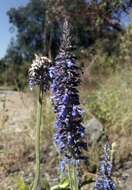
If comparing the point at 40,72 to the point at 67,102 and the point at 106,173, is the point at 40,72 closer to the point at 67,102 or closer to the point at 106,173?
the point at 67,102

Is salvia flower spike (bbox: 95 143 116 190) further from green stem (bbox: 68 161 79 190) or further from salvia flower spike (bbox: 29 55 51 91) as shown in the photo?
salvia flower spike (bbox: 29 55 51 91)

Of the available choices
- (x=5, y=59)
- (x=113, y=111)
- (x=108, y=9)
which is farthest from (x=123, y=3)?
(x=5, y=59)

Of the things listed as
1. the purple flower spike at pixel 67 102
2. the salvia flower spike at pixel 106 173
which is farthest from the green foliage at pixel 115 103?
the purple flower spike at pixel 67 102

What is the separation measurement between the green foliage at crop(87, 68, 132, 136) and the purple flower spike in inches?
201

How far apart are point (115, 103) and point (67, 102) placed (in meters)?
6.33

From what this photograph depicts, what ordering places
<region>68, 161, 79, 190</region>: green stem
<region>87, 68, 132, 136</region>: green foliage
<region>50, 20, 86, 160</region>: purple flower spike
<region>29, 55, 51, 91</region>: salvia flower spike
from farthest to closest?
1. <region>87, 68, 132, 136</region>: green foliage
2. <region>29, 55, 51, 91</region>: salvia flower spike
3. <region>68, 161, 79, 190</region>: green stem
4. <region>50, 20, 86, 160</region>: purple flower spike

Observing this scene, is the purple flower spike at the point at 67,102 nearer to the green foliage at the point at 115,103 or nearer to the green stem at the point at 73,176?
the green stem at the point at 73,176

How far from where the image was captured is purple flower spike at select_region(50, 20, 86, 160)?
3123 mm

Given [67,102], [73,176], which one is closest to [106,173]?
[73,176]

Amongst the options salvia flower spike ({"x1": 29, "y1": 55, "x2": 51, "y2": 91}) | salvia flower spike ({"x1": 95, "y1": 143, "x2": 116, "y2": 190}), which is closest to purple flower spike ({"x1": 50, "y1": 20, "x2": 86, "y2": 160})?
salvia flower spike ({"x1": 95, "y1": 143, "x2": 116, "y2": 190})

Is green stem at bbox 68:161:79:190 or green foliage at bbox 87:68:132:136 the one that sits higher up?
green foliage at bbox 87:68:132:136

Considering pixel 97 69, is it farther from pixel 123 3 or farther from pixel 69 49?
pixel 69 49

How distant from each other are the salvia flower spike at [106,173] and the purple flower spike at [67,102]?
0.63 ft

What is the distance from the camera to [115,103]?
30.9ft
